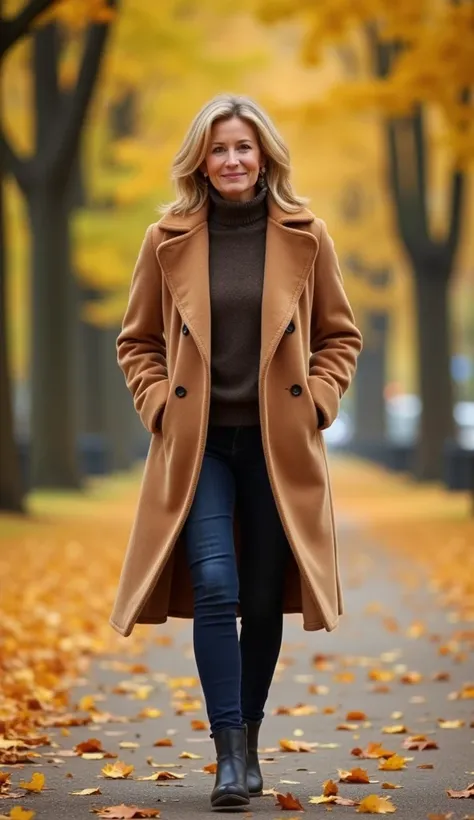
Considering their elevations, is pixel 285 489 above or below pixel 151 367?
below

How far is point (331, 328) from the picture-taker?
213 inches

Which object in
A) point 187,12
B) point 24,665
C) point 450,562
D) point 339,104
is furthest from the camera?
point 187,12

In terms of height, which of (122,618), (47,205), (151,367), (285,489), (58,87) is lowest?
(122,618)

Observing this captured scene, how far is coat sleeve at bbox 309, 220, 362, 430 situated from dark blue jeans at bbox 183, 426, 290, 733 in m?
0.31

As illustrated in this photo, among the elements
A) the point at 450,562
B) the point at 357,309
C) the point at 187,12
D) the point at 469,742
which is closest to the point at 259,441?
the point at 469,742

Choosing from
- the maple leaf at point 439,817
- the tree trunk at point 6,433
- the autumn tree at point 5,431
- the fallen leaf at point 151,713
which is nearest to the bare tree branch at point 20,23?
the autumn tree at point 5,431

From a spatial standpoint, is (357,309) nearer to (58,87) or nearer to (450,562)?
(58,87)

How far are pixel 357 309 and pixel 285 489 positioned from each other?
34561 millimetres

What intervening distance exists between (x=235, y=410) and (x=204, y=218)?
1.94 feet

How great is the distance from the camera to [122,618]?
205 inches

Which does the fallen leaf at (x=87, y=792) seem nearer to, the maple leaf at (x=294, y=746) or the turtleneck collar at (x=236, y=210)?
A: the maple leaf at (x=294, y=746)

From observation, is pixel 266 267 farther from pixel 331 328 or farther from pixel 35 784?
pixel 35 784

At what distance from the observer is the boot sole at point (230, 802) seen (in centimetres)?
490

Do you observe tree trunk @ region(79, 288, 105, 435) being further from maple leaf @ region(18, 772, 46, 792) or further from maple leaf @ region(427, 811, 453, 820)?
maple leaf @ region(427, 811, 453, 820)
